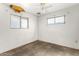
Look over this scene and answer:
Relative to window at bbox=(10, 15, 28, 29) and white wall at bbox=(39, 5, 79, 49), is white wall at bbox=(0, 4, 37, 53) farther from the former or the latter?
white wall at bbox=(39, 5, 79, 49)

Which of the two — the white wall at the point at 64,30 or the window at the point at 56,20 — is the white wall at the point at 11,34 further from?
the window at the point at 56,20

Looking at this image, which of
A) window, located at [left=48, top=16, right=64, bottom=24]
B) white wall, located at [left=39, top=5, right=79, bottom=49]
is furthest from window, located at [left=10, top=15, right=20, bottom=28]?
window, located at [left=48, top=16, right=64, bottom=24]

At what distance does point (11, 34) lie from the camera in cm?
188

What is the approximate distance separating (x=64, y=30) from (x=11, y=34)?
172 centimetres

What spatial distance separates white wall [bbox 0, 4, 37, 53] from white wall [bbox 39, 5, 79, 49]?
0.28 meters

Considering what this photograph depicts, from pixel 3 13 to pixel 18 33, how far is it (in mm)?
763

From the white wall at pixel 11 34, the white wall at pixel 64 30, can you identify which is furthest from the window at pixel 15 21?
the white wall at pixel 64 30

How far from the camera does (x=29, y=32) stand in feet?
6.55

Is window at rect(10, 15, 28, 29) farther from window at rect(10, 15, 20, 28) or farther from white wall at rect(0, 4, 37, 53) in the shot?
white wall at rect(0, 4, 37, 53)

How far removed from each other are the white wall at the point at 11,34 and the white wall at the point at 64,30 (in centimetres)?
28

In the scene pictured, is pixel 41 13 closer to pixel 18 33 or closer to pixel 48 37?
pixel 48 37

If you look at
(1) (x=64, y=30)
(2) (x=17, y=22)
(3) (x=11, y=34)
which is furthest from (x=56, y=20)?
(3) (x=11, y=34)

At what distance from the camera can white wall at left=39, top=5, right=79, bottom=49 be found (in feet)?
5.49

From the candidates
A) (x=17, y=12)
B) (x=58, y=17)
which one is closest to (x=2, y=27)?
(x=17, y=12)
